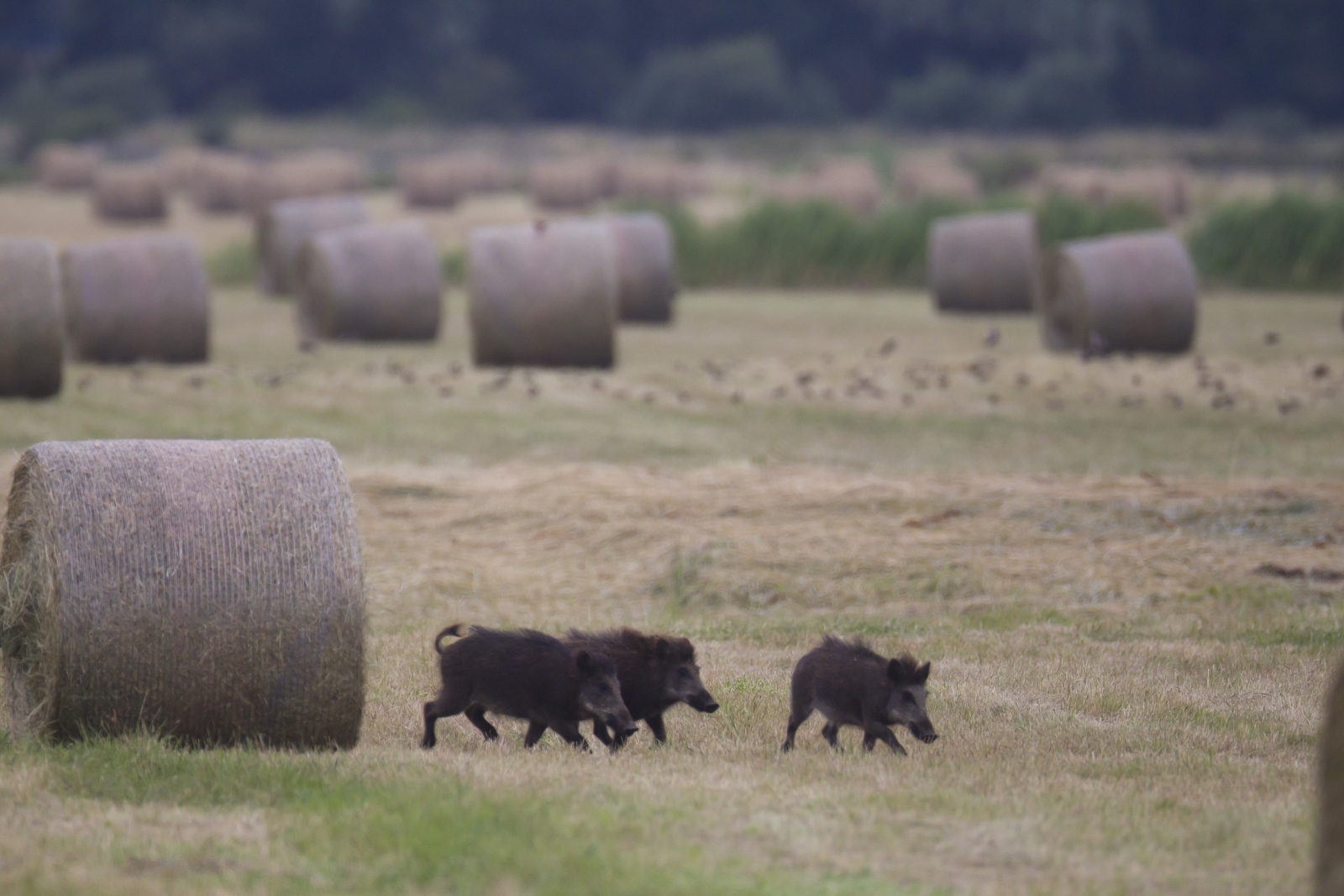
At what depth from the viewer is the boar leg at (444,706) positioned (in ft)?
21.4

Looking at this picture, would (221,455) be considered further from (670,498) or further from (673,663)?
(670,498)

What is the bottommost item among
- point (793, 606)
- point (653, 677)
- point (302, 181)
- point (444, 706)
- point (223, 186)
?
point (793, 606)

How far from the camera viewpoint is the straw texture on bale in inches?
154

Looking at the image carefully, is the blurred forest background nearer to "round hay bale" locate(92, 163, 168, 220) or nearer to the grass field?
"round hay bale" locate(92, 163, 168, 220)

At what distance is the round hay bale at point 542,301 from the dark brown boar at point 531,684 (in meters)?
11.2

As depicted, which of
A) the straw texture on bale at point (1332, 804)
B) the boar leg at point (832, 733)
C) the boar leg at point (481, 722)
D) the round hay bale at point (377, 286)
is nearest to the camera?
the straw texture on bale at point (1332, 804)

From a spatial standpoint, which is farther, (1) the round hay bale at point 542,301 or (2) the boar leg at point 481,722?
(1) the round hay bale at point 542,301

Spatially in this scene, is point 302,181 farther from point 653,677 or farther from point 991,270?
point 653,677

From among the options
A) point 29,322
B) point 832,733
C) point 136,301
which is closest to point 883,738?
point 832,733

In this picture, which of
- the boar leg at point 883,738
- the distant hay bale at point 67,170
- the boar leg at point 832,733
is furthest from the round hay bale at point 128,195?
the boar leg at point 883,738

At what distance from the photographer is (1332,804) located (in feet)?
13.2

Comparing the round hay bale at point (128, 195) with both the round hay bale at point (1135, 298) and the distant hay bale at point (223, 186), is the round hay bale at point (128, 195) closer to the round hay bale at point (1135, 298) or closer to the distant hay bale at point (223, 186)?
the distant hay bale at point (223, 186)

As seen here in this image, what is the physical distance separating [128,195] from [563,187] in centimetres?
930

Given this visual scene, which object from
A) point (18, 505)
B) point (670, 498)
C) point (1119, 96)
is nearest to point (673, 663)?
point (18, 505)
